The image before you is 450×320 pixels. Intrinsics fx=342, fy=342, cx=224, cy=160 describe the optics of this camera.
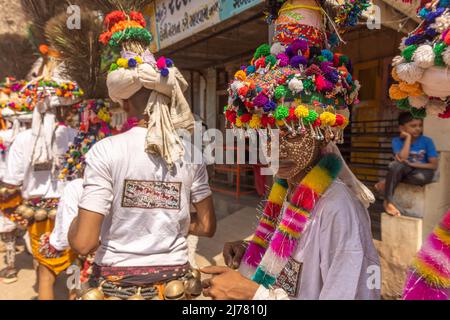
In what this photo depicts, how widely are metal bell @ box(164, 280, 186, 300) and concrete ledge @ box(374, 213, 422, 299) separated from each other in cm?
277

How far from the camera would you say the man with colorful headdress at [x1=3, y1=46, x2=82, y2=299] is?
3934 mm

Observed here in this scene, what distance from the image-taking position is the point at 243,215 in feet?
19.8

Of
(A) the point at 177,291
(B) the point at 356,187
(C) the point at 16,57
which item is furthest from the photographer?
(C) the point at 16,57

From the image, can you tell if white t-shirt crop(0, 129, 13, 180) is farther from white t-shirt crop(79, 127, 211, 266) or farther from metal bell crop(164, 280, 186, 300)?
metal bell crop(164, 280, 186, 300)

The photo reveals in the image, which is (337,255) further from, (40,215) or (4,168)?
(4,168)

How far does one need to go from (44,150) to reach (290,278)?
3.50 m

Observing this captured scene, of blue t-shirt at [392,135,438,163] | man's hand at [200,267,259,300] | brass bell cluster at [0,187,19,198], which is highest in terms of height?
blue t-shirt at [392,135,438,163]

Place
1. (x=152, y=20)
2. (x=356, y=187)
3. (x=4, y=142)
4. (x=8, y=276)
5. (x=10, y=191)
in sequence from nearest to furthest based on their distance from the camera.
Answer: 1. (x=356, y=187)
2. (x=10, y=191)
3. (x=8, y=276)
4. (x=4, y=142)
5. (x=152, y=20)

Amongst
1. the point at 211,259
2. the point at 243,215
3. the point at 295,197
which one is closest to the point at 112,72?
the point at 295,197

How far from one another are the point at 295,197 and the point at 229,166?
6086 mm

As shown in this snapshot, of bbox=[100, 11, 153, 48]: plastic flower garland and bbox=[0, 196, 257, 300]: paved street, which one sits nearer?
bbox=[100, 11, 153, 48]: plastic flower garland

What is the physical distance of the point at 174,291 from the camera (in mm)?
1986

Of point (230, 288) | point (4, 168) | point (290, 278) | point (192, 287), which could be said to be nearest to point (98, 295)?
point (192, 287)

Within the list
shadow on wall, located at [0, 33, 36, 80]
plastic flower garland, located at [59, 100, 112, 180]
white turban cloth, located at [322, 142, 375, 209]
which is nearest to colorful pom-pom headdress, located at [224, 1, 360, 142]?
white turban cloth, located at [322, 142, 375, 209]
